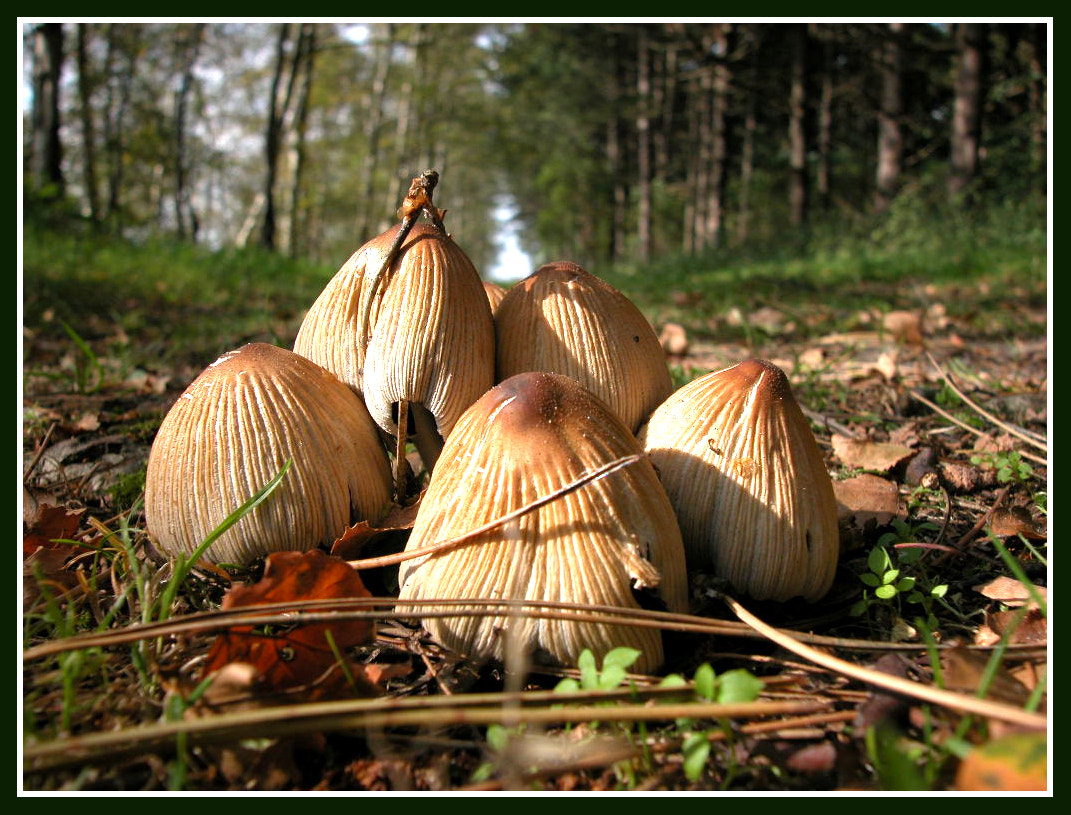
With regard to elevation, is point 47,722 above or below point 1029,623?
below

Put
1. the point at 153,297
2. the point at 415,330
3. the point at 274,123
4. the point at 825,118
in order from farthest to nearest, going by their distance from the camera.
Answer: the point at 825,118 → the point at 274,123 → the point at 153,297 → the point at 415,330

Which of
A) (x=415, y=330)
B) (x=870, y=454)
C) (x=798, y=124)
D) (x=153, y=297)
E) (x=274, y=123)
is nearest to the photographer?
(x=415, y=330)


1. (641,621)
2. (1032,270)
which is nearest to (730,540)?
(641,621)

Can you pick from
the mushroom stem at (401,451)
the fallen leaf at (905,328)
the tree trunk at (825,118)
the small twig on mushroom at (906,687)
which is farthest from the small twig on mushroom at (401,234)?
the tree trunk at (825,118)

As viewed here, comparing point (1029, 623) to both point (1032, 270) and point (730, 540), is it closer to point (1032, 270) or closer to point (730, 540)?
point (730, 540)

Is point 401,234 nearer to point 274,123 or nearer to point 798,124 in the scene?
point 274,123

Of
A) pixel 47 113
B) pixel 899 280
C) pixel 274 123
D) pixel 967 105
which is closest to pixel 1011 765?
pixel 899 280
